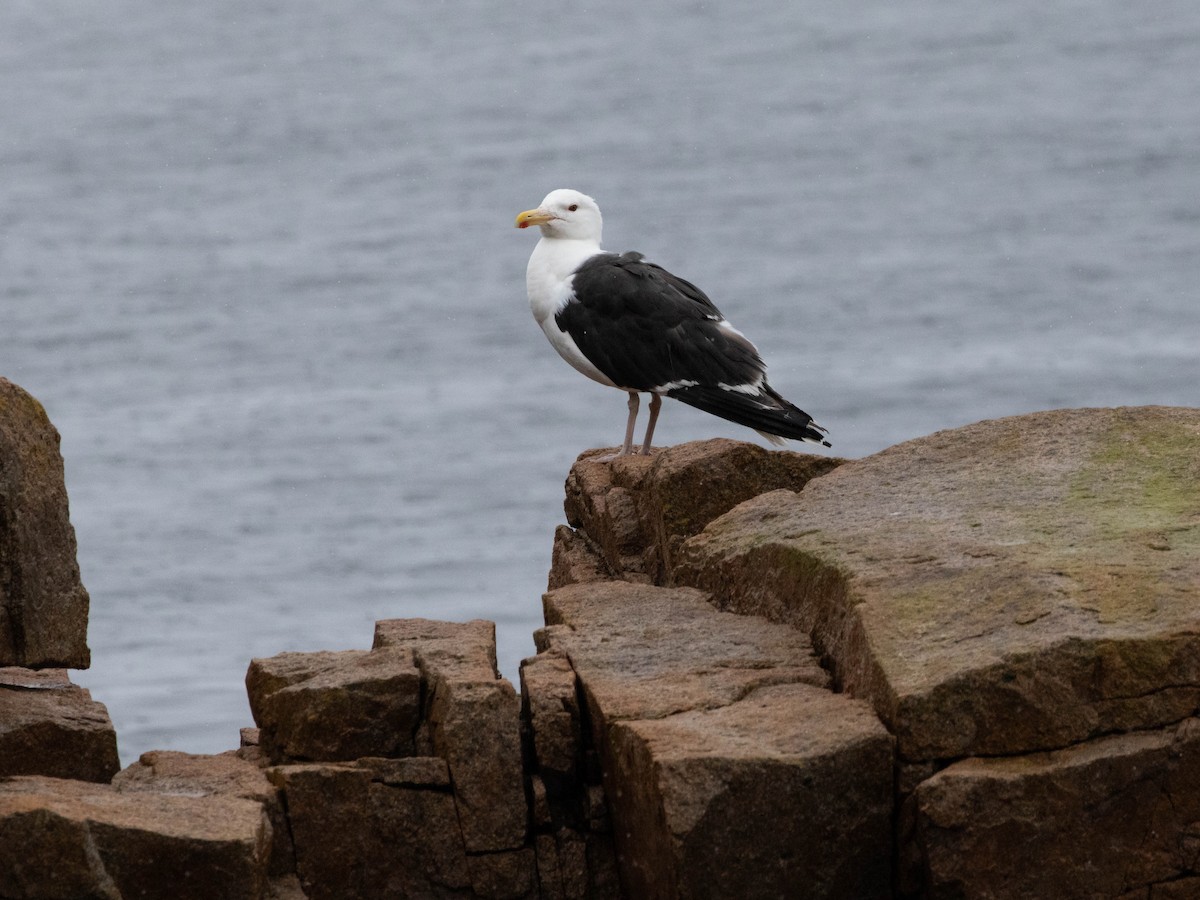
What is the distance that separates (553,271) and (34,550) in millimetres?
3889

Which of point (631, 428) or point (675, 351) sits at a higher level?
point (675, 351)

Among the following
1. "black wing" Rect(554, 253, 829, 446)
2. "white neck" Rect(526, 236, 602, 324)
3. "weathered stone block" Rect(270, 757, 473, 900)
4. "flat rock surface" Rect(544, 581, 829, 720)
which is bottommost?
"weathered stone block" Rect(270, 757, 473, 900)

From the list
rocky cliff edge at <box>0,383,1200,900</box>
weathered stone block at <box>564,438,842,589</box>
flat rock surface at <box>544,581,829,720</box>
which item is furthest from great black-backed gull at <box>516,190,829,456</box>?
flat rock surface at <box>544,581,829,720</box>

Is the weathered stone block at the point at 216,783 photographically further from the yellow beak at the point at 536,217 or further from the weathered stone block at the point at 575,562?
the yellow beak at the point at 536,217

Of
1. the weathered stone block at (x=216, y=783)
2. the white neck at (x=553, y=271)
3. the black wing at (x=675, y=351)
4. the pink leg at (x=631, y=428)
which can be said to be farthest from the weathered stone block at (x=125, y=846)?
the white neck at (x=553, y=271)

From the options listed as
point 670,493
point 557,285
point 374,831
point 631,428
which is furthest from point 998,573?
point 557,285

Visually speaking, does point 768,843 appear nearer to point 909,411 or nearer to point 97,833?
point 97,833

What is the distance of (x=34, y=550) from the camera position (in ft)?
22.6

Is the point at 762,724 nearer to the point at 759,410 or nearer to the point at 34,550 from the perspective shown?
the point at 34,550

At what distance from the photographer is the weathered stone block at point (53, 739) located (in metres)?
6.96

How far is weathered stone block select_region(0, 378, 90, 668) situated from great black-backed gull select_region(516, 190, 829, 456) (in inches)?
116

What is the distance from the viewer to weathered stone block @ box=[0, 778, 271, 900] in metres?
5.64

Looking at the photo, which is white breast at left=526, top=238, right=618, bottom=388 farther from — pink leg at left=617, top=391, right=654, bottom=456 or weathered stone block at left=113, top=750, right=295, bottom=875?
weathered stone block at left=113, top=750, right=295, bottom=875

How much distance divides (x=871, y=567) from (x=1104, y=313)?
1080 inches
